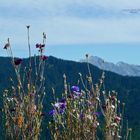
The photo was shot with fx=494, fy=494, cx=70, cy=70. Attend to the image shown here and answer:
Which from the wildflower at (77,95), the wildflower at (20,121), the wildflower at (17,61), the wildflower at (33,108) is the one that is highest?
the wildflower at (17,61)

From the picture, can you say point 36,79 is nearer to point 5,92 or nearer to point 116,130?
point 5,92

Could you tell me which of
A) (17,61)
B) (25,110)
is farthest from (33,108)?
(17,61)

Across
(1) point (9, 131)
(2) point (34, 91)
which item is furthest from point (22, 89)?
(1) point (9, 131)

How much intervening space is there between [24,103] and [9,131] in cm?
44

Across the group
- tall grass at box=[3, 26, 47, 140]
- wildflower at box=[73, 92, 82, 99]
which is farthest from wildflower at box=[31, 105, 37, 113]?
wildflower at box=[73, 92, 82, 99]

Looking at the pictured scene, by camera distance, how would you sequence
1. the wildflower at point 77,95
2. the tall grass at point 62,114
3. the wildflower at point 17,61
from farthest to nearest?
the wildflower at point 77,95 < the wildflower at point 17,61 < the tall grass at point 62,114

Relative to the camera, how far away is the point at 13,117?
695cm

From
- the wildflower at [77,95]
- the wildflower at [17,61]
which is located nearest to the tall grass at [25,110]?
the wildflower at [17,61]

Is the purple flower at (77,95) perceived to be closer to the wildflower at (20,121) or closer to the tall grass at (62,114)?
the tall grass at (62,114)

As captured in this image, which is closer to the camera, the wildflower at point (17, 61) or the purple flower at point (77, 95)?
the wildflower at point (17, 61)

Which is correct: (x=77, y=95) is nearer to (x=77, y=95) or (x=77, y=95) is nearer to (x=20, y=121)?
(x=77, y=95)

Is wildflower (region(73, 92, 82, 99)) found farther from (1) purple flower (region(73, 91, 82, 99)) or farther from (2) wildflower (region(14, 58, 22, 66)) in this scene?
(2) wildflower (region(14, 58, 22, 66))

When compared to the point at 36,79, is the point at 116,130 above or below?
below

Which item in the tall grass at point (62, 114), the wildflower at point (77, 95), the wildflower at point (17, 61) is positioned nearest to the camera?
the tall grass at point (62, 114)
